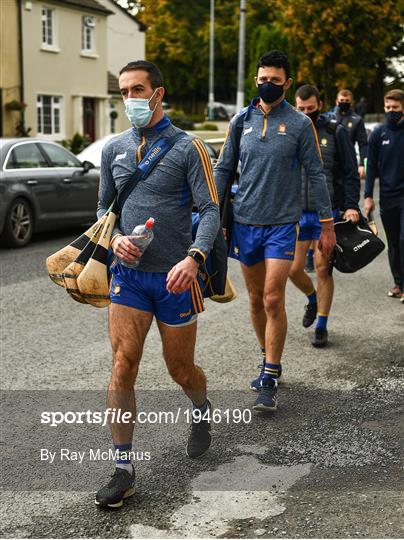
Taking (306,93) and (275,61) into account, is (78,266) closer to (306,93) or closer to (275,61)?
(275,61)

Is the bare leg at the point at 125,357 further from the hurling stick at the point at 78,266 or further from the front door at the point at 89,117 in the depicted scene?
the front door at the point at 89,117

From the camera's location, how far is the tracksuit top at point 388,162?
28.5 feet

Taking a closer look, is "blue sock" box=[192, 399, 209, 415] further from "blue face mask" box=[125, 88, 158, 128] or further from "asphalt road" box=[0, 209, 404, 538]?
"blue face mask" box=[125, 88, 158, 128]

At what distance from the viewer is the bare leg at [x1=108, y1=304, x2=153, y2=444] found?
163 inches

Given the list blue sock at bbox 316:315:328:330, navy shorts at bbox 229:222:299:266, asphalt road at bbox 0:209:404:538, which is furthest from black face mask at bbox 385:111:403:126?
navy shorts at bbox 229:222:299:266

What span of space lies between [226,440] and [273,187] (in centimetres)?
→ 163

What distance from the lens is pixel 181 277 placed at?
3.93 m

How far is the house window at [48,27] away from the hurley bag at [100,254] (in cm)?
3106

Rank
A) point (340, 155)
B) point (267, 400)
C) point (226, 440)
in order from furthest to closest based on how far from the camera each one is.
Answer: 1. point (340, 155)
2. point (267, 400)
3. point (226, 440)

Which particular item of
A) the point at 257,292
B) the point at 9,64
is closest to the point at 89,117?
the point at 9,64

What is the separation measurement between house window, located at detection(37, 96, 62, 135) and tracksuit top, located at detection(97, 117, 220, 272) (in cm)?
3077

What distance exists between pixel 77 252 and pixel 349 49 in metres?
35.0

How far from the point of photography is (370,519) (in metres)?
3.86

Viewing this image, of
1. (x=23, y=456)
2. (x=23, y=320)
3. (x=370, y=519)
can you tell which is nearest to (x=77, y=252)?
(x=23, y=456)
